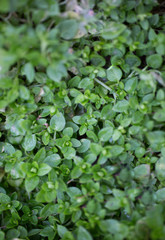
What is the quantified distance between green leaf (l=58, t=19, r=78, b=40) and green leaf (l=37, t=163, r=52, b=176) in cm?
53

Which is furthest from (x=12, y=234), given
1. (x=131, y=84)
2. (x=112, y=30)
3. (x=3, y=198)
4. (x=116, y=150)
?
(x=112, y=30)

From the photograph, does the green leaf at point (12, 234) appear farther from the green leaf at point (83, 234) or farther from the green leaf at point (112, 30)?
the green leaf at point (112, 30)

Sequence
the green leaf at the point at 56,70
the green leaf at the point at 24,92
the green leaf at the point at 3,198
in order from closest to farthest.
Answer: the green leaf at the point at 56,70 < the green leaf at the point at 24,92 < the green leaf at the point at 3,198

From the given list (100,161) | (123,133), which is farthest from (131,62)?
(100,161)

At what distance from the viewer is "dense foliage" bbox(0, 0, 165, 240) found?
84cm

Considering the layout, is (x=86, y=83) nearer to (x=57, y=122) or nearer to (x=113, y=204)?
(x=57, y=122)

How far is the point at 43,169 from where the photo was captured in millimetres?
1013

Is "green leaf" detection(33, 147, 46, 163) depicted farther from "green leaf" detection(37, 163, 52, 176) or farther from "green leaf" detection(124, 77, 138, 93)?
"green leaf" detection(124, 77, 138, 93)

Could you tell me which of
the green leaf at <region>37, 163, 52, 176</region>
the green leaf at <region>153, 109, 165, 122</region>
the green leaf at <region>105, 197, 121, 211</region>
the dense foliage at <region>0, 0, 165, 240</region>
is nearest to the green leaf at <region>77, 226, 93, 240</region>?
the dense foliage at <region>0, 0, 165, 240</region>

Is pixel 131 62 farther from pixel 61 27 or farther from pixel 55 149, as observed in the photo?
pixel 55 149

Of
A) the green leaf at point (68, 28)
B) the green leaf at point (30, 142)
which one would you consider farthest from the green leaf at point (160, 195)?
the green leaf at point (68, 28)

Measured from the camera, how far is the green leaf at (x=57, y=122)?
107cm

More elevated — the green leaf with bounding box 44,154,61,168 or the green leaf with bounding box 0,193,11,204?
the green leaf with bounding box 44,154,61,168

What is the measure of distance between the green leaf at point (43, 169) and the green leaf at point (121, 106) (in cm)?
38
